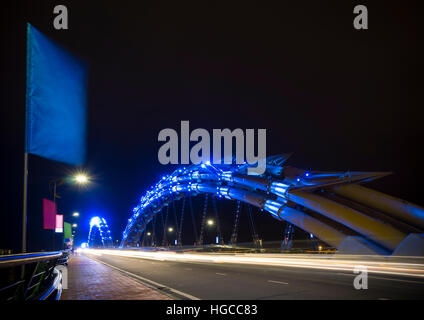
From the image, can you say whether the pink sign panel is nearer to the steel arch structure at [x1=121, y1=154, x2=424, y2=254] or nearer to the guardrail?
the guardrail

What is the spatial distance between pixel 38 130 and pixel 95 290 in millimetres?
5683

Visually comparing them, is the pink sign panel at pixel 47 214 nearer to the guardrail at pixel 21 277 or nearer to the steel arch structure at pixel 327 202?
the guardrail at pixel 21 277

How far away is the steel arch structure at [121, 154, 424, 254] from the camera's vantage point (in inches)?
1467

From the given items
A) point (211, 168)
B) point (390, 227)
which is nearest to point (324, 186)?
point (390, 227)

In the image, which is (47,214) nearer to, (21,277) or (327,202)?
(21,277)

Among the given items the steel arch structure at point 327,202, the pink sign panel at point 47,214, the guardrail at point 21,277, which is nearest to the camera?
the guardrail at point 21,277

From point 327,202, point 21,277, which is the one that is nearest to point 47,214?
point 21,277

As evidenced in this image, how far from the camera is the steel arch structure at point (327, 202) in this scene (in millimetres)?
37250

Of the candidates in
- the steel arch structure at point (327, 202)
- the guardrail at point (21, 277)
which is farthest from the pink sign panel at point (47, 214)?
the steel arch structure at point (327, 202)

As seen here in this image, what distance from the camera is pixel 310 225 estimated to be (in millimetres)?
45094
